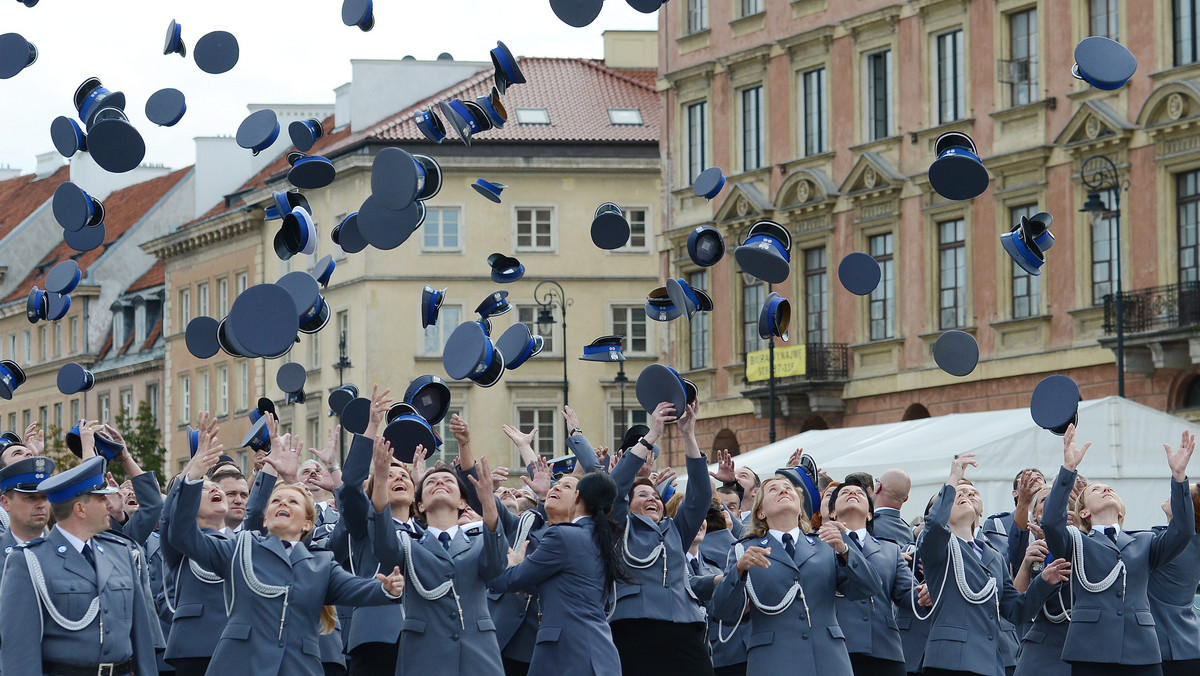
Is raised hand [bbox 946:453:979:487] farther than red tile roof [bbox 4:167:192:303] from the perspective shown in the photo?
No

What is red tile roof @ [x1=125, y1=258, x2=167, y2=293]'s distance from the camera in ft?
233

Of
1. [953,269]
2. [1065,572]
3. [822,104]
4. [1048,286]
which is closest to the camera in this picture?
[1065,572]

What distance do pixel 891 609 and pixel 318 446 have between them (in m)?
48.2

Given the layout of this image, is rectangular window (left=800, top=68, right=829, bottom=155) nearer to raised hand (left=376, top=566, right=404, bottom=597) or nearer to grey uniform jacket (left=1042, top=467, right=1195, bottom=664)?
grey uniform jacket (left=1042, top=467, right=1195, bottom=664)

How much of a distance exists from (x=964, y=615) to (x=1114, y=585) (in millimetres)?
897

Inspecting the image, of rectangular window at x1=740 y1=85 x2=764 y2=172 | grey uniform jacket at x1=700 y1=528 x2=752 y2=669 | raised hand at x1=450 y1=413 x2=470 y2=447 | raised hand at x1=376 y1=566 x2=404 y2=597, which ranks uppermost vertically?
rectangular window at x1=740 y1=85 x2=764 y2=172

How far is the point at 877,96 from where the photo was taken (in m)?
39.4

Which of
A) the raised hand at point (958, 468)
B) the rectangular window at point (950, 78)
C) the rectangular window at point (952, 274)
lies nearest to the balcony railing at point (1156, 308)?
the rectangular window at point (952, 274)

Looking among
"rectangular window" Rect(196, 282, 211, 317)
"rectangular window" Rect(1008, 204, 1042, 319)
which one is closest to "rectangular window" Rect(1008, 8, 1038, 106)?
"rectangular window" Rect(1008, 204, 1042, 319)

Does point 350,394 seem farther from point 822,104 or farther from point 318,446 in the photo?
point 318,446

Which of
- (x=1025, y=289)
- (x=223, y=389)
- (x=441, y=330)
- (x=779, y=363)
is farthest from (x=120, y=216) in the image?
(x=1025, y=289)

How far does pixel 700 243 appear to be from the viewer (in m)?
15.0

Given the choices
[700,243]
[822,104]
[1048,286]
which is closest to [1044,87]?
[1048,286]

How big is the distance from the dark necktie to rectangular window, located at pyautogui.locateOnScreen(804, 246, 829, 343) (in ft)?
97.5
